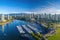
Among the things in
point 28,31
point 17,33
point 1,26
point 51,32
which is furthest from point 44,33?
point 1,26

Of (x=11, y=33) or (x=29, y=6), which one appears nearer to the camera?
(x=11, y=33)

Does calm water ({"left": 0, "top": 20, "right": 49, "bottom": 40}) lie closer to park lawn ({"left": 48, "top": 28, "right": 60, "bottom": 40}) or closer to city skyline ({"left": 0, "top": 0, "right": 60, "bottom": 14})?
city skyline ({"left": 0, "top": 0, "right": 60, "bottom": 14})

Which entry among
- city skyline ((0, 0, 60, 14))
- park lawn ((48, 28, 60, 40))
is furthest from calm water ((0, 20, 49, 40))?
park lawn ((48, 28, 60, 40))

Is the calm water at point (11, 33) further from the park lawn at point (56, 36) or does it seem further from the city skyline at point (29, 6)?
the park lawn at point (56, 36)

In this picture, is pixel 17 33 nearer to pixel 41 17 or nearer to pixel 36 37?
pixel 36 37

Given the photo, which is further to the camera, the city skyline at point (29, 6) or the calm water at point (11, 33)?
the city skyline at point (29, 6)

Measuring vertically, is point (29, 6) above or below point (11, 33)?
above

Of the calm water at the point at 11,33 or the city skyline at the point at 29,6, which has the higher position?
the city skyline at the point at 29,6

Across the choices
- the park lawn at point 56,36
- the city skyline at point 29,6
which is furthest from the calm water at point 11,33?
the park lawn at point 56,36

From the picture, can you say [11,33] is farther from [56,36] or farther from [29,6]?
[56,36]

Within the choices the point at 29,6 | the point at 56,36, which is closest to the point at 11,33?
the point at 29,6

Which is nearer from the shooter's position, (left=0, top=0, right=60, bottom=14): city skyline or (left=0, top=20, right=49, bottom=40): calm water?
(left=0, top=20, right=49, bottom=40): calm water

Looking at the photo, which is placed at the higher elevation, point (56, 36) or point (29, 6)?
point (29, 6)
